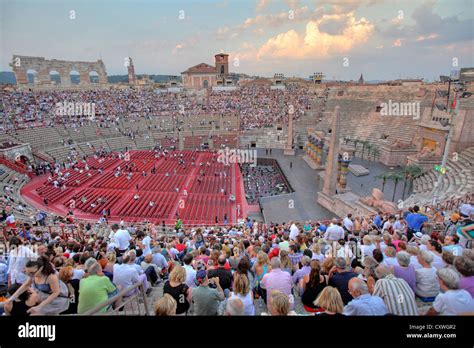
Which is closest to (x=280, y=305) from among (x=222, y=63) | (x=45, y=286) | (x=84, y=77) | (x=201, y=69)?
(x=45, y=286)

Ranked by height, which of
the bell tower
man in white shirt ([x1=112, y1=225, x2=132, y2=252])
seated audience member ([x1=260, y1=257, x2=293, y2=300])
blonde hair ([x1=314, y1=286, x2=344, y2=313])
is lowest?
man in white shirt ([x1=112, y1=225, x2=132, y2=252])

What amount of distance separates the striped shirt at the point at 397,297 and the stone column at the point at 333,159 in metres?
16.7

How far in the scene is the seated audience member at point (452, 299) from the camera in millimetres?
3424

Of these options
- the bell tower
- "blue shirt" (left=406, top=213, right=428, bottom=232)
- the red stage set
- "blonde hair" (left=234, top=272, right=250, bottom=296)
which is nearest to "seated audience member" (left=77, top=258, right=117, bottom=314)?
"blonde hair" (left=234, top=272, right=250, bottom=296)

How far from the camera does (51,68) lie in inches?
2021

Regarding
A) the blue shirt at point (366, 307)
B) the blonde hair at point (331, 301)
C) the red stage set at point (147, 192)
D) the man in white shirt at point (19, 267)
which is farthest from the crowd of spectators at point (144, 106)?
the blonde hair at point (331, 301)

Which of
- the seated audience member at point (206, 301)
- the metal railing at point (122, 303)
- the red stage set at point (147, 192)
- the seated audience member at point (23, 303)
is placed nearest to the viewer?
the metal railing at point (122, 303)

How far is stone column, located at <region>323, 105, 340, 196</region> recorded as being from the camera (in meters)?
19.2

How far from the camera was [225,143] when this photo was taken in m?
43.6

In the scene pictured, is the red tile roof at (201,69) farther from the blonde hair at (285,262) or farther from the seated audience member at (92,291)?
the seated audience member at (92,291)

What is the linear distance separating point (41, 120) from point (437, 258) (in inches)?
1823

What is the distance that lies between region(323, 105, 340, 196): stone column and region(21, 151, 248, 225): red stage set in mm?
6778

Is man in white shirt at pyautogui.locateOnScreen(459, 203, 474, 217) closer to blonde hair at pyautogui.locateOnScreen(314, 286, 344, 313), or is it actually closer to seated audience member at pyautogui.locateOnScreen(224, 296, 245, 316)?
blonde hair at pyautogui.locateOnScreen(314, 286, 344, 313)
